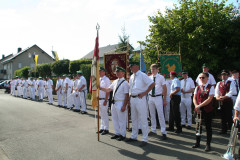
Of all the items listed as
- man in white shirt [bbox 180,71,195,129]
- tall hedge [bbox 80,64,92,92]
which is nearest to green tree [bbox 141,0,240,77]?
man in white shirt [bbox 180,71,195,129]

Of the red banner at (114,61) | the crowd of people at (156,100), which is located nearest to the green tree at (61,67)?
the red banner at (114,61)

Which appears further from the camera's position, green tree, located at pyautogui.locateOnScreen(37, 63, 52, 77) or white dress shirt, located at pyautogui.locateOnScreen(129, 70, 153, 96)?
green tree, located at pyautogui.locateOnScreen(37, 63, 52, 77)

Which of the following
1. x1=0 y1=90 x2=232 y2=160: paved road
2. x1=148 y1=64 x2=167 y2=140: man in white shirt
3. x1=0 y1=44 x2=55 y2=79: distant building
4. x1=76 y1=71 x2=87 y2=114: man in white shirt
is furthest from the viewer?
x1=0 y1=44 x2=55 y2=79: distant building

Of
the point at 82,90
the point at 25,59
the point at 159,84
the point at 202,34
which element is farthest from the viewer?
the point at 25,59

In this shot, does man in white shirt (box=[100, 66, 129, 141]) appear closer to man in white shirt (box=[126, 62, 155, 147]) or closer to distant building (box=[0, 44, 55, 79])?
man in white shirt (box=[126, 62, 155, 147])

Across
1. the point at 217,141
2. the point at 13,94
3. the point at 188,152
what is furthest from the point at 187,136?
the point at 13,94

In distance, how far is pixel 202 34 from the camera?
10281mm

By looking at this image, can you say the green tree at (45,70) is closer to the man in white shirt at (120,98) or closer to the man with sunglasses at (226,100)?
the man in white shirt at (120,98)

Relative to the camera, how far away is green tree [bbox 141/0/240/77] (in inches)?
403

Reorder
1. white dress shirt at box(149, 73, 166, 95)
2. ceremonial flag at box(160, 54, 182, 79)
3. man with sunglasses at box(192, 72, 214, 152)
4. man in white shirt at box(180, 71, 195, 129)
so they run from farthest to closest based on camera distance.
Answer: ceremonial flag at box(160, 54, 182, 79) < man in white shirt at box(180, 71, 195, 129) < white dress shirt at box(149, 73, 166, 95) < man with sunglasses at box(192, 72, 214, 152)

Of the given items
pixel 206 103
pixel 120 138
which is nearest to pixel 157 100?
pixel 120 138

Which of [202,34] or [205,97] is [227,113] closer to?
[205,97]

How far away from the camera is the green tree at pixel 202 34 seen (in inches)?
403

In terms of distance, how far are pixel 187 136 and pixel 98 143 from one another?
113 inches
